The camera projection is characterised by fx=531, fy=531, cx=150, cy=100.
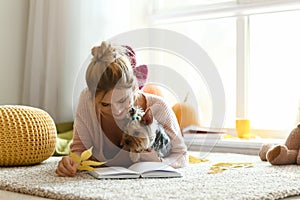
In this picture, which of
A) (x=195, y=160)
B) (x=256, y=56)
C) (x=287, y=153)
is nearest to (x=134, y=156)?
(x=195, y=160)

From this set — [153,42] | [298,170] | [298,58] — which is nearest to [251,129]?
[298,58]

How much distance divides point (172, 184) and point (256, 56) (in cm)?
140

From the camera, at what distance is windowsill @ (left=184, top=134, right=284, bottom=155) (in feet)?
7.99

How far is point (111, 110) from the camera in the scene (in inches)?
65.3

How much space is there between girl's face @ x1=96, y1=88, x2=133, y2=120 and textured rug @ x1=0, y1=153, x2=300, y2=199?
21 centimetres

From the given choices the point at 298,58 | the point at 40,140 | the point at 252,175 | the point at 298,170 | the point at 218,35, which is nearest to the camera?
the point at 252,175

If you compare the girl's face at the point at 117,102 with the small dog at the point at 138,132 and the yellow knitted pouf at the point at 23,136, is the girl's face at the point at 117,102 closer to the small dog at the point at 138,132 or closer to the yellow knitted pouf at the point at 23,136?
the small dog at the point at 138,132

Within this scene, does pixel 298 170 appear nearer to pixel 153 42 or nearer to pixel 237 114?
pixel 237 114

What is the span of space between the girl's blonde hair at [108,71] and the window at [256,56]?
3.38 ft

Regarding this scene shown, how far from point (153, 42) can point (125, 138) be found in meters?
1.34

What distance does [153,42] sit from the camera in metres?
2.91

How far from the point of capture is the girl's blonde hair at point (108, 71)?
1.57m

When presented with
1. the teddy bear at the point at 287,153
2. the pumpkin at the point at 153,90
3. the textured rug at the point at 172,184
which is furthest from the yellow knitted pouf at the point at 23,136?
the teddy bear at the point at 287,153

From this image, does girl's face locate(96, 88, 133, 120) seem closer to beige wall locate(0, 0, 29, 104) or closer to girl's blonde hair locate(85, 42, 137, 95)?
girl's blonde hair locate(85, 42, 137, 95)
